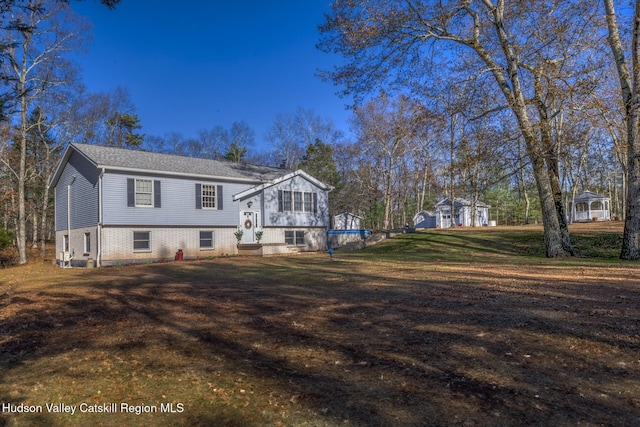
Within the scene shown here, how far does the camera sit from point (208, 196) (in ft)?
75.8

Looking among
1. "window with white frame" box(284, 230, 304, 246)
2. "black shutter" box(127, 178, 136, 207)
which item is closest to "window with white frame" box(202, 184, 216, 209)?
"black shutter" box(127, 178, 136, 207)

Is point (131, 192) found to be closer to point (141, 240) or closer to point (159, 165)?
point (159, 165)

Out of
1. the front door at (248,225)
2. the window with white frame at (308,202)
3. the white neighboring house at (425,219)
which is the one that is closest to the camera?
the front door at (248,225)

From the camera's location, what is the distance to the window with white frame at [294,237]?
26.1m

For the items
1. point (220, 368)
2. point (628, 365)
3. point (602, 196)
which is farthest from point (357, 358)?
point (602, 196)

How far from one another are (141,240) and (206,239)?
3557 millimetres

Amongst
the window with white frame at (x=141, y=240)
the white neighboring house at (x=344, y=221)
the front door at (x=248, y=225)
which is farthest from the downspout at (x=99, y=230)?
the white neighboring house at (x=344, y=221)

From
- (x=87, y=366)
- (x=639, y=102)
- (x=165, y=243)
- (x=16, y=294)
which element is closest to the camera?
(x=87, y=366)

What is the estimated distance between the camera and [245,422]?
2.95m

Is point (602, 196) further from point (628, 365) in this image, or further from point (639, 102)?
point (628, 365)

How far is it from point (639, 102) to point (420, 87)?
742 cm

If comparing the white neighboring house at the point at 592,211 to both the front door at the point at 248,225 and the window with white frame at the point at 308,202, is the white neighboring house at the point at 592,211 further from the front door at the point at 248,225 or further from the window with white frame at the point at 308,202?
the front door at the point at 248,225

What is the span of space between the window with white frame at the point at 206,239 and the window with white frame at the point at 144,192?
3.36m

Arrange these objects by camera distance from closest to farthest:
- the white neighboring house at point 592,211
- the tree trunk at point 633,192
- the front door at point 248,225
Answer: the tree trunk at point 633,192 < the front door at point 248,225 < the white neighboring house at point 592,211
